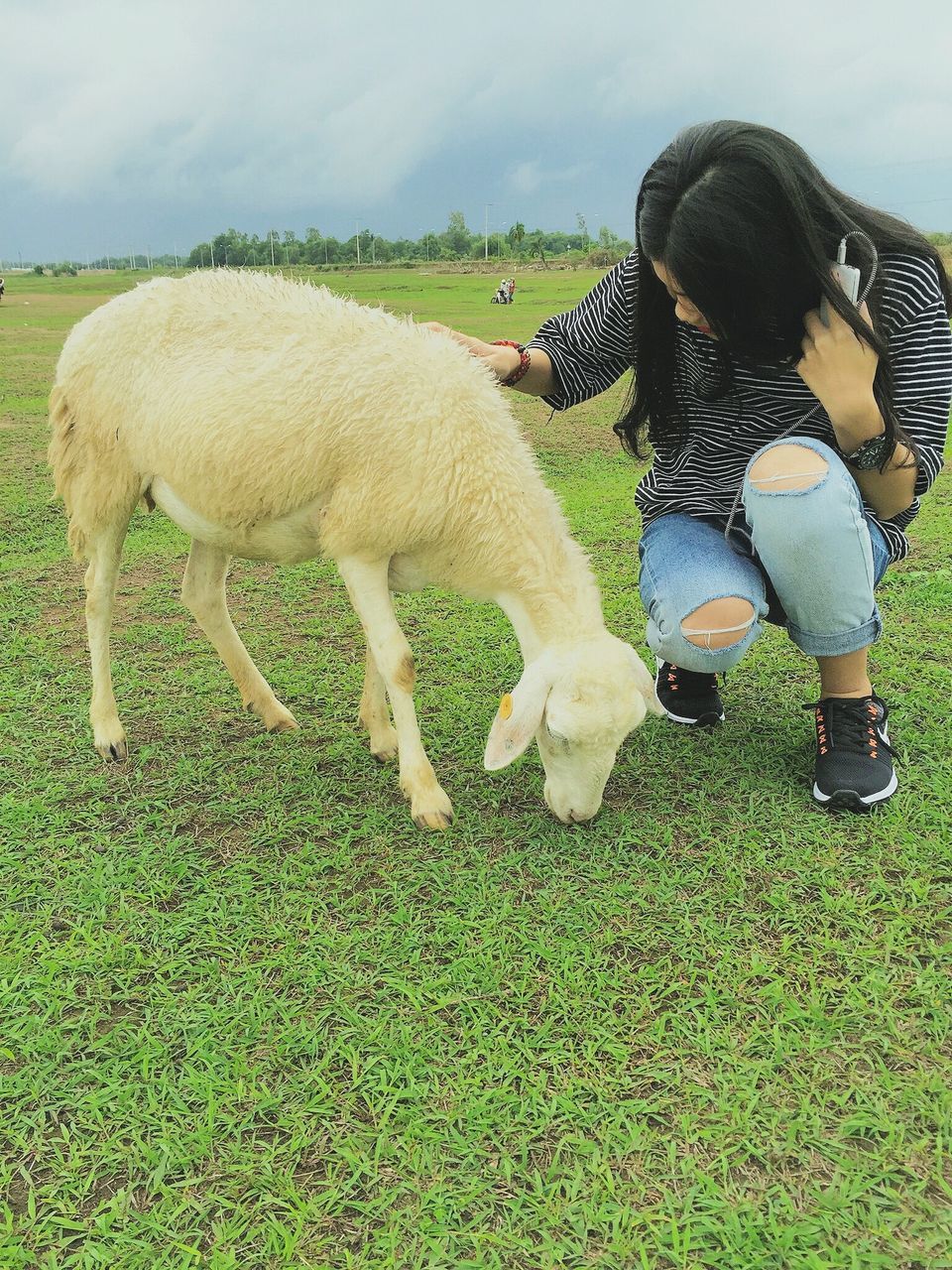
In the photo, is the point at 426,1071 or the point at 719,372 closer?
the point at 426,1071

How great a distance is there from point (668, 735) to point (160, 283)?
2351mm

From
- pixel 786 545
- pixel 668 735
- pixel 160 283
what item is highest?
pixel 160 283

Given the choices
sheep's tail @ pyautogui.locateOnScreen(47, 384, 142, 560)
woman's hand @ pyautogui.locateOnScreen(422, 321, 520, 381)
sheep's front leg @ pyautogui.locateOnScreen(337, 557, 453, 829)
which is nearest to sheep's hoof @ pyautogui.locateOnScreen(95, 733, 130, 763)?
sheep's tail @ pyautogui.locateOnScreen(47, 384, 142, 560)

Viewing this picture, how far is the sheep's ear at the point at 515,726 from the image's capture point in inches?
104

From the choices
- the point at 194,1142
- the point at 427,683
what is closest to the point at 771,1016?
the point at 194,1142

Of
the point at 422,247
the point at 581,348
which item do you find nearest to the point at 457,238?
the point at 422,247

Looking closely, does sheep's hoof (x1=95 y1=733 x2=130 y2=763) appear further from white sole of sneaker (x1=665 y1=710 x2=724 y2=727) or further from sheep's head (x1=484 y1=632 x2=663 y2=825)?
white sole of sneaker (x1=665 y1=710 x2=724 y2=727)

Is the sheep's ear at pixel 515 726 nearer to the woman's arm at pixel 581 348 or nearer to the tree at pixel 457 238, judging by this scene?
the woman's arm at pixel 581 348

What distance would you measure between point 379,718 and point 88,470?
135 cm

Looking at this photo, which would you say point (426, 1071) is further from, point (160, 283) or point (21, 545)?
point (21, 545)

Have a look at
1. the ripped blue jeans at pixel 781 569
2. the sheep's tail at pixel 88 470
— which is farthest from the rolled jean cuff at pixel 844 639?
the sheep's tail at pixel 88 470

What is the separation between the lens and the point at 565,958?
7.66ft

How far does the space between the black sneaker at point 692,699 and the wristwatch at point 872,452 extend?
1.03 metres

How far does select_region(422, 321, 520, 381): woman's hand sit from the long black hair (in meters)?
0.63
